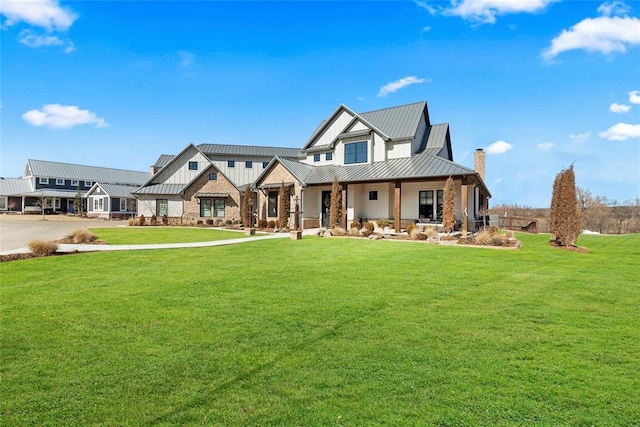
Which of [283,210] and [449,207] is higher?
[449,207]

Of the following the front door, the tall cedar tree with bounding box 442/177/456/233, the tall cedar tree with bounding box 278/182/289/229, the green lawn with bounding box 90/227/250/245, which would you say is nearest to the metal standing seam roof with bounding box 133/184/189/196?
the green lawn with bounding box 90/227/250/245

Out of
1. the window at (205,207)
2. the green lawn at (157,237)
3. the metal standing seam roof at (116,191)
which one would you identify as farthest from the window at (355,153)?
the metal standing seam roof at (116,191)

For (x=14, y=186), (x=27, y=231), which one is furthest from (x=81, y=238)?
(x=14, y=186)

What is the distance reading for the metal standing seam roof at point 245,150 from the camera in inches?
1606

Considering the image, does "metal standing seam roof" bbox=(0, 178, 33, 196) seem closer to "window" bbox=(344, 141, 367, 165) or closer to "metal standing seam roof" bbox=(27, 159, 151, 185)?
"metal standing seam roof" bbox=(27, 159, 151, 185)

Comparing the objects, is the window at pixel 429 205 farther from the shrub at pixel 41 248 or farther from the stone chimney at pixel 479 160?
the shrub at pixel 41 248

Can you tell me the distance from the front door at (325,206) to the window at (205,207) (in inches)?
533

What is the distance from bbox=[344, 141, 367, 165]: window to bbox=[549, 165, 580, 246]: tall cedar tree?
13.4m

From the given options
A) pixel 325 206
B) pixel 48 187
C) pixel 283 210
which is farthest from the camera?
pixel 48 187

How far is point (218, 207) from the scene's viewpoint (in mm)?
34156

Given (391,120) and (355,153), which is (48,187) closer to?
(355,153)

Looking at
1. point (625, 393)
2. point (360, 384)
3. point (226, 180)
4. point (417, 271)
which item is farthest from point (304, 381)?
point (226, 180)

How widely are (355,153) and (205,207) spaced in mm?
16618

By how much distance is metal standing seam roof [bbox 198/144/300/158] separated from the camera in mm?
40781
